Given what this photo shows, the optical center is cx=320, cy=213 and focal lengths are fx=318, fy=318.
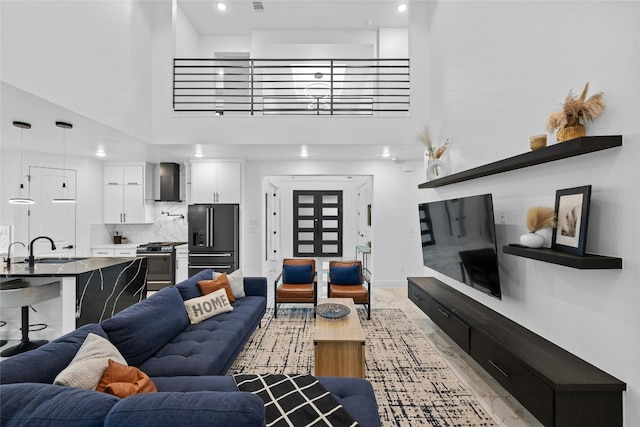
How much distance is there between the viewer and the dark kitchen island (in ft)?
10.6

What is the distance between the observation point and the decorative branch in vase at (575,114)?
1872 mm

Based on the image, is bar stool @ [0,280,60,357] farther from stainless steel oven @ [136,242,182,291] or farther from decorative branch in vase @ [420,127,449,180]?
decorative branch in vase @ [420,127,449,180]

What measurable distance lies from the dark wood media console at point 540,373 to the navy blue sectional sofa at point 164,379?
962mm

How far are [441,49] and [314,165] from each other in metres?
2.97

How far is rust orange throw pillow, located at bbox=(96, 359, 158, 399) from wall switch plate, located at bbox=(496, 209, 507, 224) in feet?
9.85

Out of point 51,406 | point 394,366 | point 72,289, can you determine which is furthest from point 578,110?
point 72,289

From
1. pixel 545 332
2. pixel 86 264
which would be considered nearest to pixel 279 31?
pixel 86 264

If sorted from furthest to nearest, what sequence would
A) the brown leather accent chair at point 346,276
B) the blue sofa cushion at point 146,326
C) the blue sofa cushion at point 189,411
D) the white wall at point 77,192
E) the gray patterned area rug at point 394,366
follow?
the white wall at point 77,192, the brown leather accent chair at point 346,276, the gray patterned area rug at point 394,366, the blue sofa cushion at point 146,326, the blue sofa cushion at point 189,411

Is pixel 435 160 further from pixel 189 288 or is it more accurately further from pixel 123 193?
pixel 123 193

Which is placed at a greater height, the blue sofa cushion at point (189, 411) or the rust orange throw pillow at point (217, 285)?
the blue sofa cushion at point (189, 411)

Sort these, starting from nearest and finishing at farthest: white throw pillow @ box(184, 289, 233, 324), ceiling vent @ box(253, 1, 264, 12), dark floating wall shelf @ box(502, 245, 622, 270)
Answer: dark floating wall shelf @ box(502, 245, 622, 270)
white throw pillow @ box(184, 289, 233, 324)
ceiling vent @ box(253, 1, 264, 12)

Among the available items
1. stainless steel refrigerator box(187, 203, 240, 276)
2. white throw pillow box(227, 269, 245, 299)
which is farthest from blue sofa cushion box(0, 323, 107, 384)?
stainless steel refrigerator box(187, 203, 240, 276)

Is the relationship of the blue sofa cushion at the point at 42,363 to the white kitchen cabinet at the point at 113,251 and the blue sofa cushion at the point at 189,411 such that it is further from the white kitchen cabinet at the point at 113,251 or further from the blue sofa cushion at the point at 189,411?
the white kitchen cabinet at the point at 113,251

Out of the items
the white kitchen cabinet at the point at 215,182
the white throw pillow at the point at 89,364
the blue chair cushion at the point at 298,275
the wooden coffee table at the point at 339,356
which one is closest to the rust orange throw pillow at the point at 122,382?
the white throw pillow at the point at 89,364
